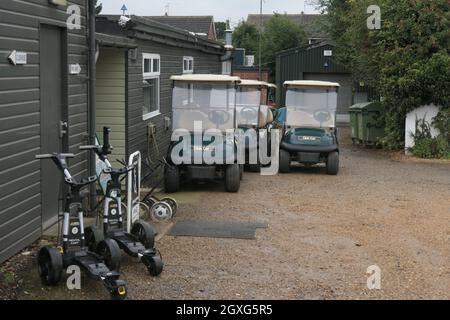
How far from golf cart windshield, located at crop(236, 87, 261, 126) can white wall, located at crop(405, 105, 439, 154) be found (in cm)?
487

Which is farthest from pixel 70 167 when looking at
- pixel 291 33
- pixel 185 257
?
pixel 291 33

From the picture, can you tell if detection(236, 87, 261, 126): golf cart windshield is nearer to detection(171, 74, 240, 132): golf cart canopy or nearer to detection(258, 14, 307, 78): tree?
detection(171, 74, 240, 132): golf cart canopy

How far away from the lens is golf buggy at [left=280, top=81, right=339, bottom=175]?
13883 mm

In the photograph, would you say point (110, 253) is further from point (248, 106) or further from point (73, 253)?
point (248, 106)

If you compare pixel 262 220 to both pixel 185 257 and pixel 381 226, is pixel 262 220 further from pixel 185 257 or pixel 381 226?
pixel 185 257

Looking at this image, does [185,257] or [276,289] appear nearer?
[276,289]

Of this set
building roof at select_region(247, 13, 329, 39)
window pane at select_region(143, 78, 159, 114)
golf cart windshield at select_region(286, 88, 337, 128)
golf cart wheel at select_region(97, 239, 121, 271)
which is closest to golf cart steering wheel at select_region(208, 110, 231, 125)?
window pane at select_region(143, 78, 159, 114)

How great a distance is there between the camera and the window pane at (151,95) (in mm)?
13102

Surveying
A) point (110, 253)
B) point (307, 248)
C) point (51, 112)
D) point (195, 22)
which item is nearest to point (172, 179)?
point (51, 112)

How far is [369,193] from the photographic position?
11.7 meters

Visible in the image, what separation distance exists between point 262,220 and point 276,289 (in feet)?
10.4

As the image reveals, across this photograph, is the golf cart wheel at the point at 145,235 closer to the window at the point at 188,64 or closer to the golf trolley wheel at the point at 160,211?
the golf trolley wheel at the point at 160,211

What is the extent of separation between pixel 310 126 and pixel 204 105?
139 inches

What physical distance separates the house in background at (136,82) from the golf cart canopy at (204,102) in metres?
0.79
